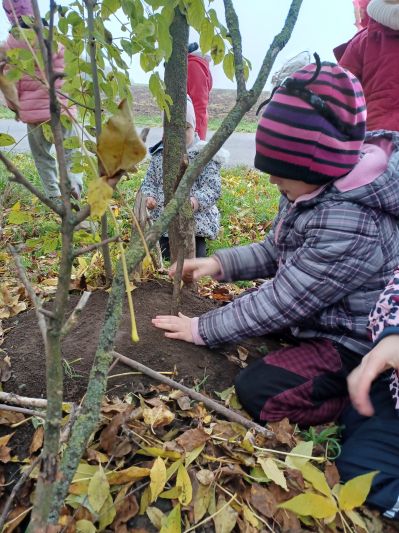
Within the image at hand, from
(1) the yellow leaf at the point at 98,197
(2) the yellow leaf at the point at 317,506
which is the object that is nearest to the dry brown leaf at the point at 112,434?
(2) the yellow leaf at the point at 317,506

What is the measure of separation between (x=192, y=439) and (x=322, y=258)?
2.14 feet

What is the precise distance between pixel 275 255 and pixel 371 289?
0.50 meters

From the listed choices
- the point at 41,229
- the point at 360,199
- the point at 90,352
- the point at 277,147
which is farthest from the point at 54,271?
the point at 360,199

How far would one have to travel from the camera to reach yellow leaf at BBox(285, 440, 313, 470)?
1.15 meters

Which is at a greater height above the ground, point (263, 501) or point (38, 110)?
point (38, 110)

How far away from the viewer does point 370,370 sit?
108 cm

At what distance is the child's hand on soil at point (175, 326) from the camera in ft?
5.11

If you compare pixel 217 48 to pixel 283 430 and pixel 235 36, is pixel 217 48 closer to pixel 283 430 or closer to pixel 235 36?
pixel 235 36

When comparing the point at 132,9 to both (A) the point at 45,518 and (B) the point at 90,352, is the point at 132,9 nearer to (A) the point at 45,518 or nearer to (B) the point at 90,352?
(B) the point at 90,352

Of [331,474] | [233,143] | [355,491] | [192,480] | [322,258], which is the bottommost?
[233,143]

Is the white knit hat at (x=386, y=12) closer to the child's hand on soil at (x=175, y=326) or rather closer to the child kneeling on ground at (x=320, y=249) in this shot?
the child kneeling on ground at (x=320, y=249)

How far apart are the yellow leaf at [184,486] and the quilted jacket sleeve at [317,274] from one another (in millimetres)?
538

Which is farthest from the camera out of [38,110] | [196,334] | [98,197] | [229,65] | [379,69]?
[38,110]

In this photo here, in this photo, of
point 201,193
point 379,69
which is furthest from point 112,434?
point 379,69
